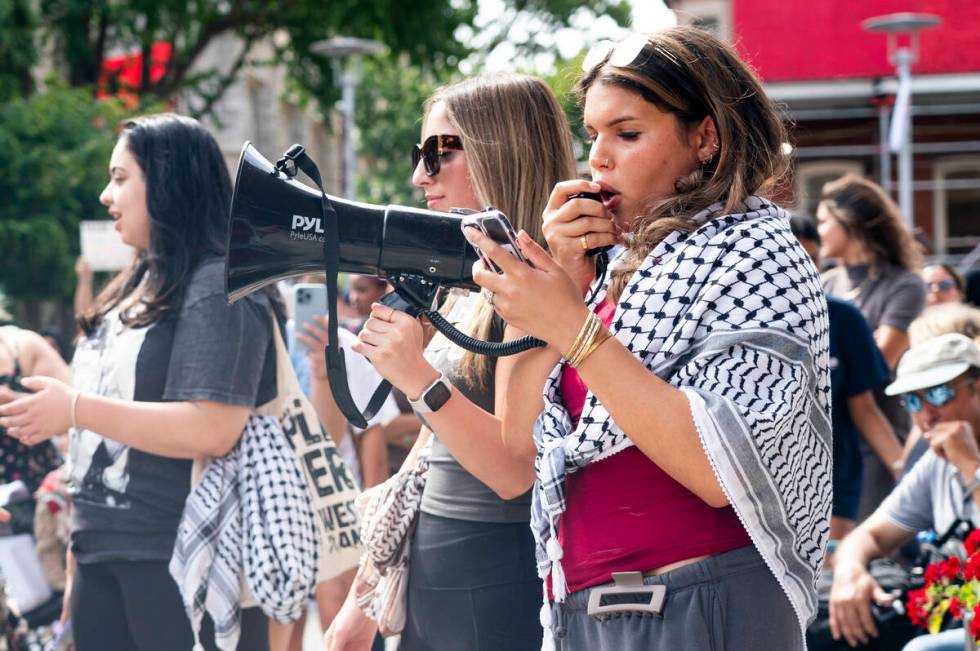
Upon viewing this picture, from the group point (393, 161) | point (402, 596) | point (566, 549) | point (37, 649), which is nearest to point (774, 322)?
point (566, 549)

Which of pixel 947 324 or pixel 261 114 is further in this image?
pixel 261 114

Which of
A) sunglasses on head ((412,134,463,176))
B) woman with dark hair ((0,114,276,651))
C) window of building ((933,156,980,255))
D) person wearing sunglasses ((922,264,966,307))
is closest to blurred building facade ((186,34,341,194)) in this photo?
window of building ((933,156,980,255))

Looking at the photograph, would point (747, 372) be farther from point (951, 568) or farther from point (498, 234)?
point (951, 568)

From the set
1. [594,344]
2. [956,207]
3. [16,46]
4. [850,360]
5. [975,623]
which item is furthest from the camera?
[956,207]

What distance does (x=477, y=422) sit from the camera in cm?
241

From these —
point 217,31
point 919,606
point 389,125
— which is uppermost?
point 389,125

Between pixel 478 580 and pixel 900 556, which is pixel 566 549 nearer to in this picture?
pixel 478 580

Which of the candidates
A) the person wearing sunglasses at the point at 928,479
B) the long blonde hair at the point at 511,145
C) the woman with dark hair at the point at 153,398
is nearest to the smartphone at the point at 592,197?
the long blonde hair at the point at 511,145

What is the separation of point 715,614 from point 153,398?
72.1 inches

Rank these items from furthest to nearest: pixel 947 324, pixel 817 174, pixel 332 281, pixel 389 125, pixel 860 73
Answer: pixel 389 125
pixel 817 174
pixel 860 73
pixel 947 324
pixel 332 281

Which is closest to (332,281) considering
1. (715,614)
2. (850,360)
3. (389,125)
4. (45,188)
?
(715,614)

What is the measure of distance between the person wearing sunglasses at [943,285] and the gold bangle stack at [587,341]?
6.59 m

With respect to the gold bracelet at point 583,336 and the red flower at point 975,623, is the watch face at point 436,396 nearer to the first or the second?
the gold bracelet at point 583,336

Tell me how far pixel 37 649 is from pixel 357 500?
10.8ft
